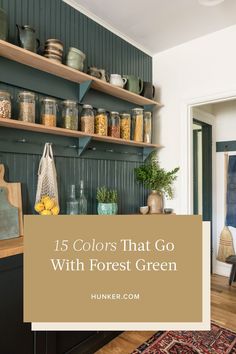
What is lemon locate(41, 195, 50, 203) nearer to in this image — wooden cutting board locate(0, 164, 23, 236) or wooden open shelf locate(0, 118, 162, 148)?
wooden cutting board locate(0, 164, 23, 236)

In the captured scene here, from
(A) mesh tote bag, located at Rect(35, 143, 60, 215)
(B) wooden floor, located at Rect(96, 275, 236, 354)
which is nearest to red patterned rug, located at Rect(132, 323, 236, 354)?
(B) wooden floor, located at Rect(96, 275, 236, 354)

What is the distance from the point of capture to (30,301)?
98 centimetres

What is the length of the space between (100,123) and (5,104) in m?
0.71

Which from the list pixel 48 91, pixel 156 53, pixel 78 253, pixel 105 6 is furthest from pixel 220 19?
pixel 78 253

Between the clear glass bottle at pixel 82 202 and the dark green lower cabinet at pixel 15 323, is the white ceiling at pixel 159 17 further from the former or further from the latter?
the dark green lower cabinet at pixel 15 323

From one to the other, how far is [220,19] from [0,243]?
232 centimetres

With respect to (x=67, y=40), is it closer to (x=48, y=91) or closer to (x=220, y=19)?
(x=48, y=91)

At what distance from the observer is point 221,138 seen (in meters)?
3.41

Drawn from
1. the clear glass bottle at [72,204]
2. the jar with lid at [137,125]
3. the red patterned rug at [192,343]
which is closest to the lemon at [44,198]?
the clear glass bottle at [72,204]

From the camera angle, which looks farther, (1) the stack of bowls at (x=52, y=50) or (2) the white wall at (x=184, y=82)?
(2) the white wall at (x=184, y=82)

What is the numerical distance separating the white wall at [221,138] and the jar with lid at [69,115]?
7.49ft

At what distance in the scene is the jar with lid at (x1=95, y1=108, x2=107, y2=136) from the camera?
1988 millimetres

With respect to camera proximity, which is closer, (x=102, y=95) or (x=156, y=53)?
(x=102, y=95)

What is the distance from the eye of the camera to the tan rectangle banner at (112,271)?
951 millimetres
